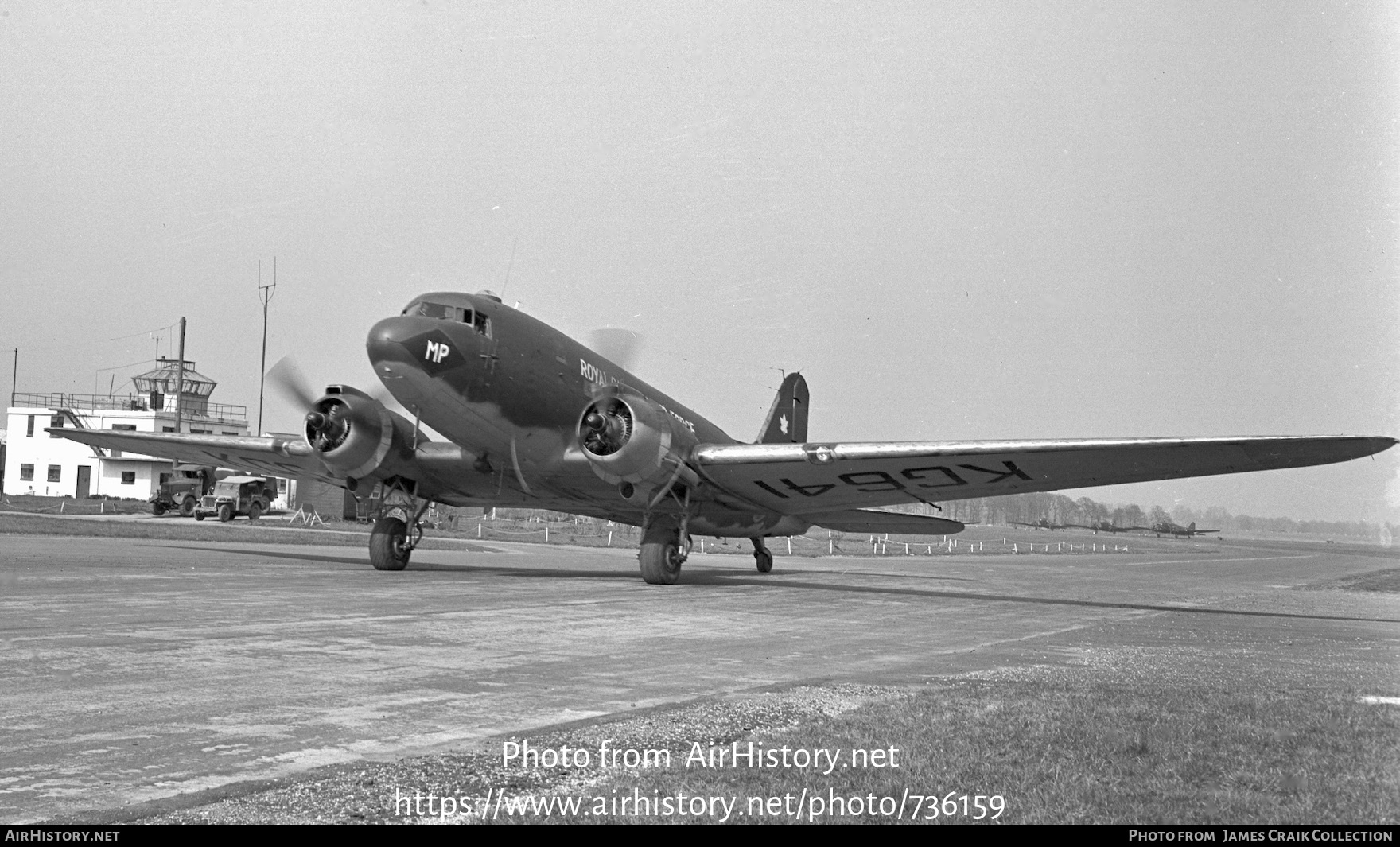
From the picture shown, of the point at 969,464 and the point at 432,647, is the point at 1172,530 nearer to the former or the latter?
the point at 969,464

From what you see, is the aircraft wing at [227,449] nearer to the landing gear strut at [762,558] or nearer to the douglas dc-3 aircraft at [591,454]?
the douglas dc-3 aircraft at [591,454]

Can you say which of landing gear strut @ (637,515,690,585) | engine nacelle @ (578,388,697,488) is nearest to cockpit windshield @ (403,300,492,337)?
engine nacelle @ (578,388,697,488)

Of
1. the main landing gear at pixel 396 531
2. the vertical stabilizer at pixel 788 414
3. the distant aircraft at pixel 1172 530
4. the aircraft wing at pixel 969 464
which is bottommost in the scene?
the distant aircraft at pixel 1172 530

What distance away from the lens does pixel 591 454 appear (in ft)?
69.6

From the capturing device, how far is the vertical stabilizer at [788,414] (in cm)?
3122

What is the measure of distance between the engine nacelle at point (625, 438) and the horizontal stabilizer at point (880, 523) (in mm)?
6515

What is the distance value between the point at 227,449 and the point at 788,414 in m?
14.8

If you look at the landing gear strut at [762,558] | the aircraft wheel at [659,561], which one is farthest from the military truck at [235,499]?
the aircraft wheel at [659,561]

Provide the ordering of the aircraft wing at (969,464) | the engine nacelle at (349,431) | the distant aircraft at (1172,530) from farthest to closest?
the distant aircraft at (1172,530) < the engine nacelle at (349,431) < the aircraft wing at (969,464)

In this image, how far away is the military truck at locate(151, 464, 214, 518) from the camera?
60500mm

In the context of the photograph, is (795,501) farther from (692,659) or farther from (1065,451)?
(692,659)

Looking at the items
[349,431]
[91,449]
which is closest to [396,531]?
[349,431]

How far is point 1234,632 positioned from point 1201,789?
40.1 feet
